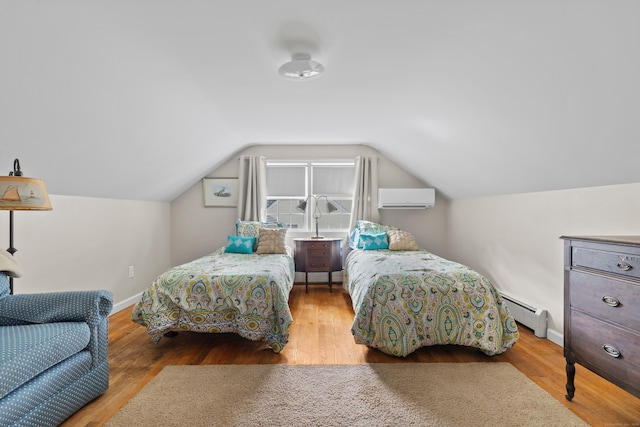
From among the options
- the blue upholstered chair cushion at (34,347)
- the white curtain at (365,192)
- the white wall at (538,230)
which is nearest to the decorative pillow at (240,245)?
the white curtain at (365,192)

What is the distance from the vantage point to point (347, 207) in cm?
502

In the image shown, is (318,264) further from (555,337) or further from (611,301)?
(611,301)

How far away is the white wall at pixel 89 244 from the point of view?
250cm

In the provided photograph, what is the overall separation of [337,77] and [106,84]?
1528mm

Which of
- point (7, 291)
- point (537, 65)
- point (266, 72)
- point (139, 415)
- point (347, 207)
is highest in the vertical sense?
point (266, 72)

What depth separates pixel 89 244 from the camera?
124 inches

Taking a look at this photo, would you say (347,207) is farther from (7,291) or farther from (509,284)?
Result: (7,291)

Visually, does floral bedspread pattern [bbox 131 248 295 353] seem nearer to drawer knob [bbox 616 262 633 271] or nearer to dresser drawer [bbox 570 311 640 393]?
dresser drawer [bbox 570 311 640 393]

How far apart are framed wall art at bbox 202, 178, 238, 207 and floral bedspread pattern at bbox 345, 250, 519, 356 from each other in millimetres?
2944

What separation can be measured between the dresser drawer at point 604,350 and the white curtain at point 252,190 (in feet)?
12.1

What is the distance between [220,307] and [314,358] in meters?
0.81

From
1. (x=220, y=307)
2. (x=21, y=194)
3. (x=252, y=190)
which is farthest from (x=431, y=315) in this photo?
(x=252, y=190)

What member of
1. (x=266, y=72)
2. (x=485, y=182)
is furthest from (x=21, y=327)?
(x=485, y=182)

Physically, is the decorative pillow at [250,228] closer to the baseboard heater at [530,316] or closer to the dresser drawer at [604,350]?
the baseboard heater at [530,316]
